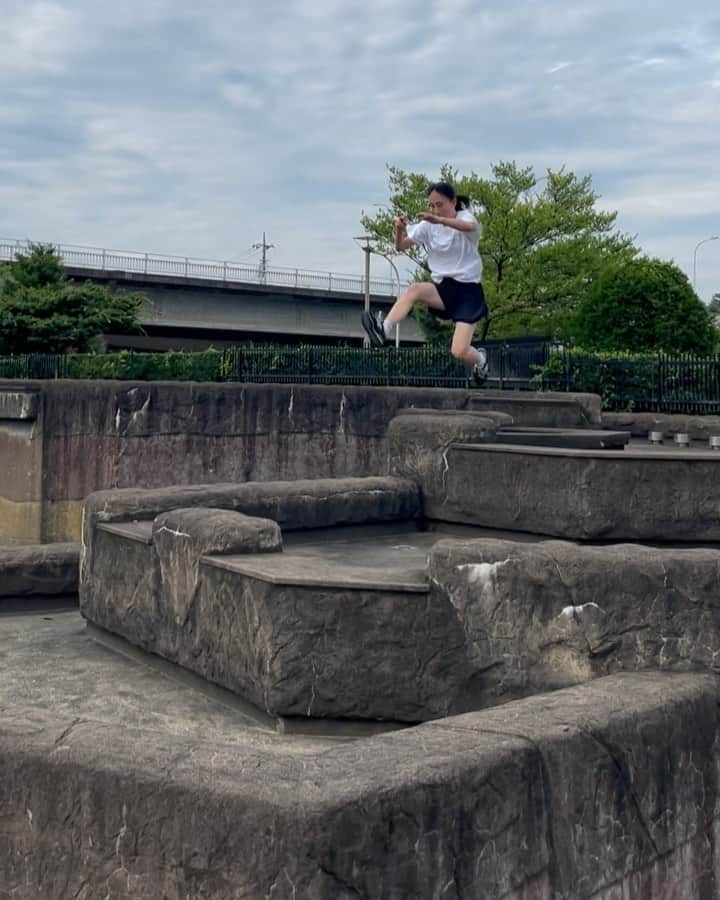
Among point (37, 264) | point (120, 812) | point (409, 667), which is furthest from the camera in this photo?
point (37, 264)

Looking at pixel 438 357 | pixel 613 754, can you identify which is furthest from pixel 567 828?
pixel 438 357

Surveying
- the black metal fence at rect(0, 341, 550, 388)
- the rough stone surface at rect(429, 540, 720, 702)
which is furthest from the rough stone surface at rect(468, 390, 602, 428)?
the black metal fence at rect(0, 341, 550, 388)

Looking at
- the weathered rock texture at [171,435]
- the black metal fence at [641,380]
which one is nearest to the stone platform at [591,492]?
the weathered rock texture at [171,435]

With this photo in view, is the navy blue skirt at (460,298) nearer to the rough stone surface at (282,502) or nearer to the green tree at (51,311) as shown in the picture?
the rough stone surface at (282,502)

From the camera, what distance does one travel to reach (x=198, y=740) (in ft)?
9.48

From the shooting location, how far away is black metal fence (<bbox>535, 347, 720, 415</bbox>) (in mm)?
14422

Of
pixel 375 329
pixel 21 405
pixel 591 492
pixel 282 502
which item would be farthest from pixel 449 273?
pixel 21 405

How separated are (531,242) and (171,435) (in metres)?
33.0

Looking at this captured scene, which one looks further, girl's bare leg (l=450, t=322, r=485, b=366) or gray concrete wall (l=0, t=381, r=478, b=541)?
gray concrete wall (l=0, t=381, r=478, b=541)

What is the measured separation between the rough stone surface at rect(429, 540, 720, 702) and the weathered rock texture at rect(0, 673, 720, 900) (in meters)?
0.55

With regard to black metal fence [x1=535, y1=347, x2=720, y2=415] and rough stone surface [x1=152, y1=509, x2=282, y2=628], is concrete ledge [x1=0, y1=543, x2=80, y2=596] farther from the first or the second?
black metal fence [x1=535, y1=347, x2=720, y2=415]

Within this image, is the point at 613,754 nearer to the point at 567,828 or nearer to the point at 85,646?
the point at 567,828

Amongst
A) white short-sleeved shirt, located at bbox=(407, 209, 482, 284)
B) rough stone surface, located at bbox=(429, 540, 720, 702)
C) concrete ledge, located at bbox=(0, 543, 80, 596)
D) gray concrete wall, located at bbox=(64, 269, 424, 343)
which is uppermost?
gray concrete wall, located at bbox=(64, 269, 424, 343)

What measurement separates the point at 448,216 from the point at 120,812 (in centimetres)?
608
